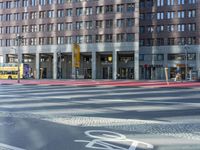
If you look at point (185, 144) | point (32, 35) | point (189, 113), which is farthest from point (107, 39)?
point (185, 144)

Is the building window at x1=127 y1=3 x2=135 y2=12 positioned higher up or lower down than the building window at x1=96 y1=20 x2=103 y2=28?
higher up

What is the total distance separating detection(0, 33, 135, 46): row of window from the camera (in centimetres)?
7206

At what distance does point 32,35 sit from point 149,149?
252 feet

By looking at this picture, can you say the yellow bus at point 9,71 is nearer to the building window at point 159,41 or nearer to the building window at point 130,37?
the building window at point 130,37

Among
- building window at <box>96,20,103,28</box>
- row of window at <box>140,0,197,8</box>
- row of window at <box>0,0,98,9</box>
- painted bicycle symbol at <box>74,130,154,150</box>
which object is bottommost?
painted bicycle symbol at <box>74,130,154,150</box>

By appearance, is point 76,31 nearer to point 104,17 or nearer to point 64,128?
point 104,17

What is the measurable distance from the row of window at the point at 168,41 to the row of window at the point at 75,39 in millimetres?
8722

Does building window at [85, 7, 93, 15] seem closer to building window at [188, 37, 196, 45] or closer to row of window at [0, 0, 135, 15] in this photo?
row of window at [0, 0, 135, 15]

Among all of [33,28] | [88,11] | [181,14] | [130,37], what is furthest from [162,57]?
[33,28]

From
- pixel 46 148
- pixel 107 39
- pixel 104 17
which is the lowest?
pixel 46 148

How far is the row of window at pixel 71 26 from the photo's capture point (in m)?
72.5

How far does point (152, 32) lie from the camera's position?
78.1m

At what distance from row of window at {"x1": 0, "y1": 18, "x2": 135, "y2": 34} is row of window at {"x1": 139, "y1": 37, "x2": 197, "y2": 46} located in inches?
366

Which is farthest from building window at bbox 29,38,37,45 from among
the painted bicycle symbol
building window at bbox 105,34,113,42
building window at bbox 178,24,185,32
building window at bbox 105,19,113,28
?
the painted bicycle symbol
